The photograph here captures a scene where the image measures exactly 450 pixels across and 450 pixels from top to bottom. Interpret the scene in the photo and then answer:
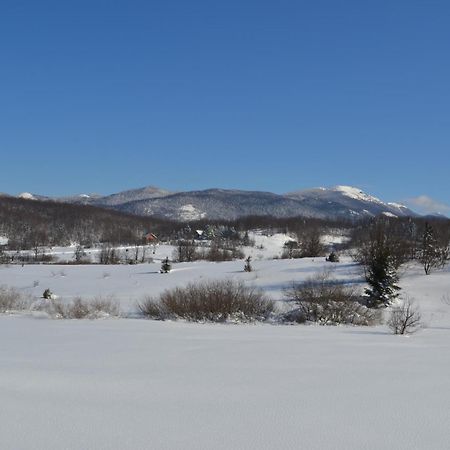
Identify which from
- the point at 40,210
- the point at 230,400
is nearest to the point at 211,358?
the point at 230,400

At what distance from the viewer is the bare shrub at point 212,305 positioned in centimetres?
2164

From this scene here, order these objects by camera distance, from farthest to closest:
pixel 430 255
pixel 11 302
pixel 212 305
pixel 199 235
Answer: pixel 199 235
pixel 430 255
pixel 11 302
pixel 212 305

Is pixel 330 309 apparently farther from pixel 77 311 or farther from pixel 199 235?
pixel 199 235

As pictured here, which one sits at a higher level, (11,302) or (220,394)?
(220,394)

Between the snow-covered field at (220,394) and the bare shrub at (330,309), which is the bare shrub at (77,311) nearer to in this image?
the bare shrub at (330,309)

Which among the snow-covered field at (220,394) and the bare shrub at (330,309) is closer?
the snow-covered field at (220,394)

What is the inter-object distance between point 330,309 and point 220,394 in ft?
55.5

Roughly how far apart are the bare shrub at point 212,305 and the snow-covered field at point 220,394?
1055cm

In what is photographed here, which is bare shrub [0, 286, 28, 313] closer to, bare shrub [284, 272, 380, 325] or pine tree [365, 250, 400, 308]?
bare shrub [284, 272, 380, 325]

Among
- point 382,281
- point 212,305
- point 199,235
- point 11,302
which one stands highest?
point 199,235

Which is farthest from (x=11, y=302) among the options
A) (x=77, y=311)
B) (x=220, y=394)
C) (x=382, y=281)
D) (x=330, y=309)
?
(x=382, y=281)

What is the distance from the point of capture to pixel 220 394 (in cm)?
580

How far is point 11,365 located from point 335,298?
56.9 feet

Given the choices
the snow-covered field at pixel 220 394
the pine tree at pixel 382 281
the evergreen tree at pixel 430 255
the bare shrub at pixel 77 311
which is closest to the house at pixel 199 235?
the evergreen tree at pixel 430 255
